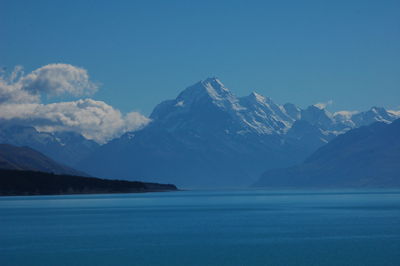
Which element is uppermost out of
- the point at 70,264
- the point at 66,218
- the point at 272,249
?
the point at 66,218

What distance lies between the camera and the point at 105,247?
3656 inches

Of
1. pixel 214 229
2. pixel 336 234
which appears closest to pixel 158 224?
pixel 214 229

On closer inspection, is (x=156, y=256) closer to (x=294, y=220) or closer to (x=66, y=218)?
(x=294, y=220)

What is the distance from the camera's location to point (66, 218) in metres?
156

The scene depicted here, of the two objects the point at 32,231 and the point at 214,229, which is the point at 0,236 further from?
the point at 214,229

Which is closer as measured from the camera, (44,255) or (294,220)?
(44,255)

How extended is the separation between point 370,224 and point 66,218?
7141cm

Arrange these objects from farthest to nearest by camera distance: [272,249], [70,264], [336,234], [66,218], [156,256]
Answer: [66,218]
[336,234]
[272,249]
[156,256]
[70,264]

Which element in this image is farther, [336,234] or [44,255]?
[336,234]

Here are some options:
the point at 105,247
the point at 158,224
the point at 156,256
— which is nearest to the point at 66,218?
the point at 158,224

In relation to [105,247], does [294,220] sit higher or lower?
higher

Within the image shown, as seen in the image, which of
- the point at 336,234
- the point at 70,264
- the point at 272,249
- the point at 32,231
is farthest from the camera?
the point at 32,231

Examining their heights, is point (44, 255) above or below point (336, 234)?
below

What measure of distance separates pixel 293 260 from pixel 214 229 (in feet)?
143
